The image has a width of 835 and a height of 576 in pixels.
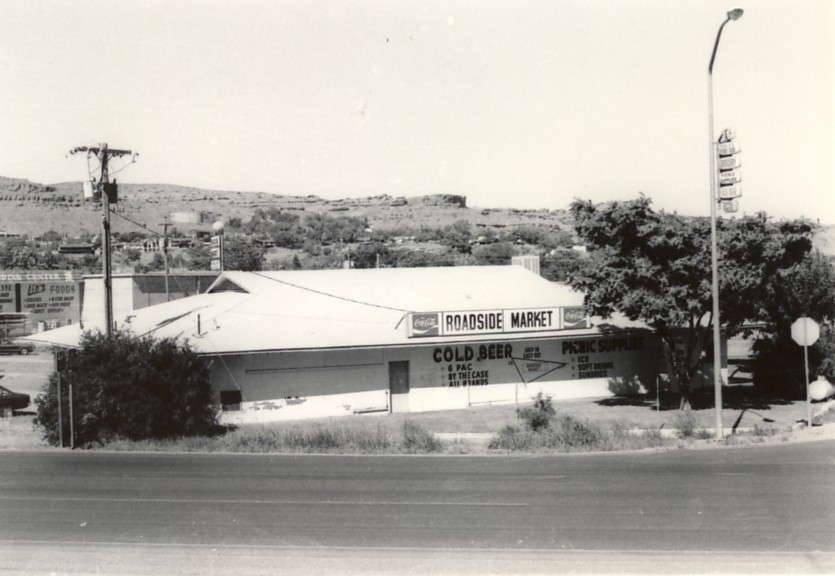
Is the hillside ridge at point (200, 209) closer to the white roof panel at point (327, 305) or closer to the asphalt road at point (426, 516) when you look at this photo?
the white roof panel at point (327, 305)

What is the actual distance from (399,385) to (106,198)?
11353mm

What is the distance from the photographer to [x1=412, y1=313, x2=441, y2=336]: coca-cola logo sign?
2862 cm

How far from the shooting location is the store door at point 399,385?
28.9 metres

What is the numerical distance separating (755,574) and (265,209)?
117273mm

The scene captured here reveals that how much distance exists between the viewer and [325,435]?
69.1ft

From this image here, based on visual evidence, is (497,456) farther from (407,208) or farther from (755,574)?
(407,208)

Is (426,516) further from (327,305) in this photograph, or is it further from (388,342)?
(327,305)

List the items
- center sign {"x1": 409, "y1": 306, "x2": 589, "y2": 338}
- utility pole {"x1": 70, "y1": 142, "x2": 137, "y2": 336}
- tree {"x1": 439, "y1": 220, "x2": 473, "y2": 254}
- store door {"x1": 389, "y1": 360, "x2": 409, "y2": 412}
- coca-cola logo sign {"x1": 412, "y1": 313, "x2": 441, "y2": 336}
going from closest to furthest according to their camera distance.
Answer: utility pole {"x1": 70, "y1": 142, "x2": 137, "y2": 336} < coca-cola logo sign {"x1": 412, "y1": 313, "x2": 441, "y2": 336} < center sign {"x1": 409, "y1": 306, "x2": 589, "y2": 338} < store door {"x1": 389, "y1": 360, "x2": 409, "y2": 412} < tree {"x1": 439, "y1": 220, "x2": 473, "y2": 254}

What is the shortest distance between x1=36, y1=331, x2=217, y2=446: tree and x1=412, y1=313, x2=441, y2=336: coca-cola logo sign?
8500 mm

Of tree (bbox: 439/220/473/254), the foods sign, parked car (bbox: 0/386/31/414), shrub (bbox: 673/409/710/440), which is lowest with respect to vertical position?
shrub (bbox: 673/409/710/440)

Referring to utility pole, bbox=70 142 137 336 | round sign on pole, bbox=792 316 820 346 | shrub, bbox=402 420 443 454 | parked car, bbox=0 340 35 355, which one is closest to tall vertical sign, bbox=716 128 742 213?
round sign on pole, bbox=792 316 820 346

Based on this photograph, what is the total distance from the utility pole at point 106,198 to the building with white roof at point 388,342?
164 centimetres

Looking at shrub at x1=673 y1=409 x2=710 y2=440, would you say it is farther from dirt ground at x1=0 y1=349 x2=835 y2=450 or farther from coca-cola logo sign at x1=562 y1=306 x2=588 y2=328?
coca-cola logo sign at x1=562 y1=306 x2=588 y2=328

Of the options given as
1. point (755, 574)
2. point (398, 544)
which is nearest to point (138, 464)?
point (398, 544)
